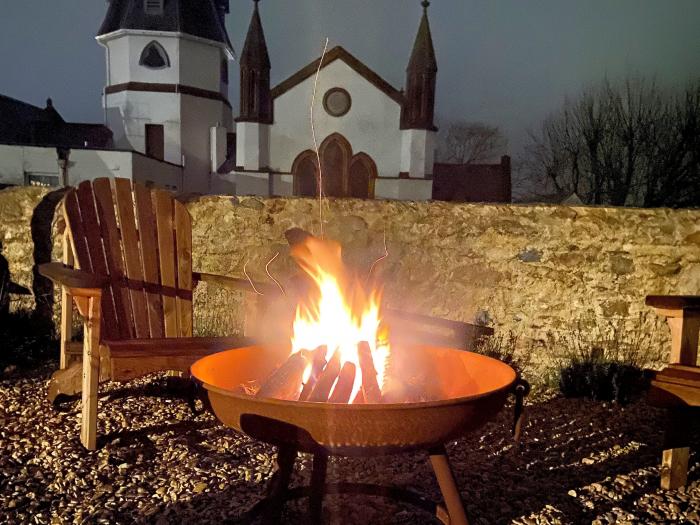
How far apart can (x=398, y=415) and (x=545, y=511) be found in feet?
3.27

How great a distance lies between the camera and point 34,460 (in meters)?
2.05

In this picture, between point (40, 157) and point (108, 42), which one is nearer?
point (40, 157)

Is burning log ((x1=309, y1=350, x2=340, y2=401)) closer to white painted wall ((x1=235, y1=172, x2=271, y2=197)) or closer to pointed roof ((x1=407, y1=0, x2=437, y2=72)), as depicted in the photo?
white painted wall ((x1=235, y1=172, x2=271, y2=197))

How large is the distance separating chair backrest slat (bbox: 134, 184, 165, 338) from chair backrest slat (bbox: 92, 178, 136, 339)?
0.09 metres

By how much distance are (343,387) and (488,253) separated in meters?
2.24

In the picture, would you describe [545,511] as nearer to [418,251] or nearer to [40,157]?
[418,251]

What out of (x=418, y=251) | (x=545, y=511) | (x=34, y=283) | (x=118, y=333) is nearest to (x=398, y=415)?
(x=545, y=511)

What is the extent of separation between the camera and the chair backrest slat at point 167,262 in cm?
263

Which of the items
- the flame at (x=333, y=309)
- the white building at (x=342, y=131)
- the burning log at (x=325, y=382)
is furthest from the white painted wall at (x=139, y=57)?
the burning log at (x=325, y=382)

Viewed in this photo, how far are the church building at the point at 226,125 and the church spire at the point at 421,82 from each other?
45 mm

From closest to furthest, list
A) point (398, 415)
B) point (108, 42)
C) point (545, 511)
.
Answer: point (398, 415) → point (545, 511) → point (108, 42)

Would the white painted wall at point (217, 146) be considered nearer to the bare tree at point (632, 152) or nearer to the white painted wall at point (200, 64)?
the white painted wall at point (200, 64)

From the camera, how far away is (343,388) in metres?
1.31

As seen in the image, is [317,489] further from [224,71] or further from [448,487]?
[224,71]
